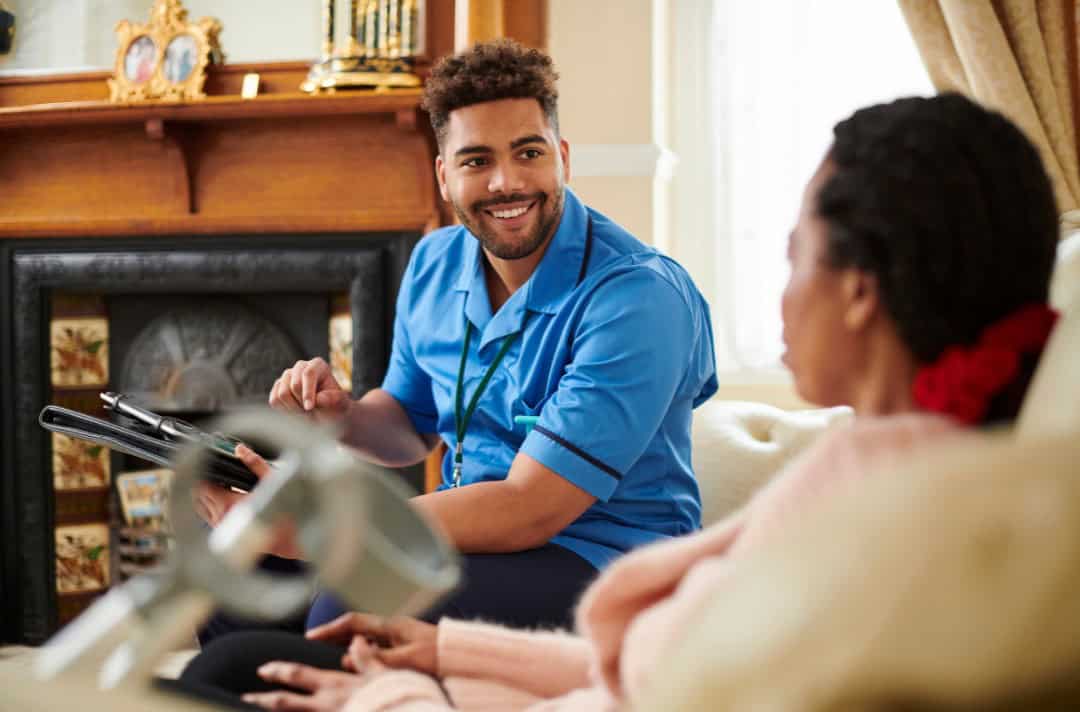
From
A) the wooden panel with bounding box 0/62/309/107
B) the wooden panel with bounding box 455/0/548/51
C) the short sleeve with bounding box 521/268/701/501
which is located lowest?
the short sleeve with bounding box 521/268/701/501

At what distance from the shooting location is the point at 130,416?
1427mm

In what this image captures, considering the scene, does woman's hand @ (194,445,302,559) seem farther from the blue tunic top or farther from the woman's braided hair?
the woman's braided hair

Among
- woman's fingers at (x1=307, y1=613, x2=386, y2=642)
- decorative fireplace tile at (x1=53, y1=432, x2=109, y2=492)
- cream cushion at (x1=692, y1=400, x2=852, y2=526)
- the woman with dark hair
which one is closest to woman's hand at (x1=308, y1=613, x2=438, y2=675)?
woman's fingers at (x1=307, y1=613, x2=386, y2=642)

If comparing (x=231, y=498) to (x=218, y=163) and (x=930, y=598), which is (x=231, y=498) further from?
(x=218, y=163)

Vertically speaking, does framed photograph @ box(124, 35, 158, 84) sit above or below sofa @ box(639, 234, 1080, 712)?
above

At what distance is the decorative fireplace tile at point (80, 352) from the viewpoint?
3.12m

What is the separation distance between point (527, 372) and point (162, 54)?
1.77m

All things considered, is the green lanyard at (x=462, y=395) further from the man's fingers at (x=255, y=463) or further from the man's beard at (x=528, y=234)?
the man's fingers at (x=255, y=463)

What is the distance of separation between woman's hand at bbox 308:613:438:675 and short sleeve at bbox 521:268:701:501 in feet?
1.57

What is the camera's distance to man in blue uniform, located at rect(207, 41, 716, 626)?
1440 mm

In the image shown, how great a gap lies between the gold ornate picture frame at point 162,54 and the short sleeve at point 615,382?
1737 mm

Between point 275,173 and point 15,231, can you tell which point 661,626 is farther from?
point 15,231

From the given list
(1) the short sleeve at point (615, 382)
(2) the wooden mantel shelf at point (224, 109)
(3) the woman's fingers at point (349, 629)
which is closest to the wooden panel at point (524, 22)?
(2) the wooden mantel shelf at point (224, 109)

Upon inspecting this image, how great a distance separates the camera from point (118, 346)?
319 cm
